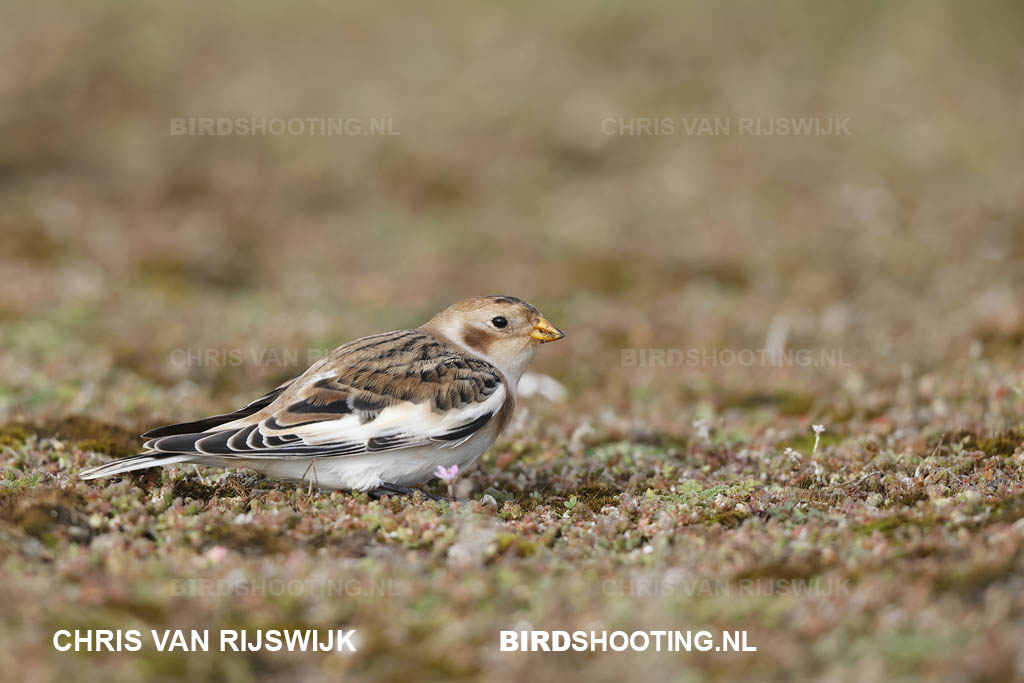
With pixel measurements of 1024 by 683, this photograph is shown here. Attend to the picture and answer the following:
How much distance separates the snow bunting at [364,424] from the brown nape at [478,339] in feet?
0.50

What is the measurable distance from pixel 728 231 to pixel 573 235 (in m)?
2.76

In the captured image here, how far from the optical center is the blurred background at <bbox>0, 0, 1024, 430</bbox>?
1339 cm

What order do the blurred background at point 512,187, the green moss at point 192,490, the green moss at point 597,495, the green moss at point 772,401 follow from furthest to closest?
the blurred background at point 512,187 → the green moss at point 772,401 → the green moss at point 597,495 → the green moss at point 192,490

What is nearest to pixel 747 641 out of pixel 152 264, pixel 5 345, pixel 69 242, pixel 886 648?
pixel 886 648

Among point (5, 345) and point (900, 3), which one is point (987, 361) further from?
point (900, 3)

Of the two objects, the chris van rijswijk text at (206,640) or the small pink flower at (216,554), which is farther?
the small pink flower at (216,554)

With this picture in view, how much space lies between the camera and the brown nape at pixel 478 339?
27.9ft

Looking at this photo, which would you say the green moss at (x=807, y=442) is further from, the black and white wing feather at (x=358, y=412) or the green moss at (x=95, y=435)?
the green moss at (x=95, y=435)

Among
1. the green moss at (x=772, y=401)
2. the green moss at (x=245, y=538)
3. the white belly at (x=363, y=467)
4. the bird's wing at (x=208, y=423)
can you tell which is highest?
the green moss at (x=772, y=401)

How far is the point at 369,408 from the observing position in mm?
7422

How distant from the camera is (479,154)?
21344 mm

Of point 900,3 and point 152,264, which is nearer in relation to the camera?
point 152,264

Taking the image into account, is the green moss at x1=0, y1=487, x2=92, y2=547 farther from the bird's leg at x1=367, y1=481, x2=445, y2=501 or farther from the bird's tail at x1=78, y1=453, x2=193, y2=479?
the bird's leg at x1=367, y1=481, x2=445, y2=501

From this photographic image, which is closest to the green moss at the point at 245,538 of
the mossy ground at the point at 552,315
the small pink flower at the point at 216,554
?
the mossy ground at the point at 552,315
